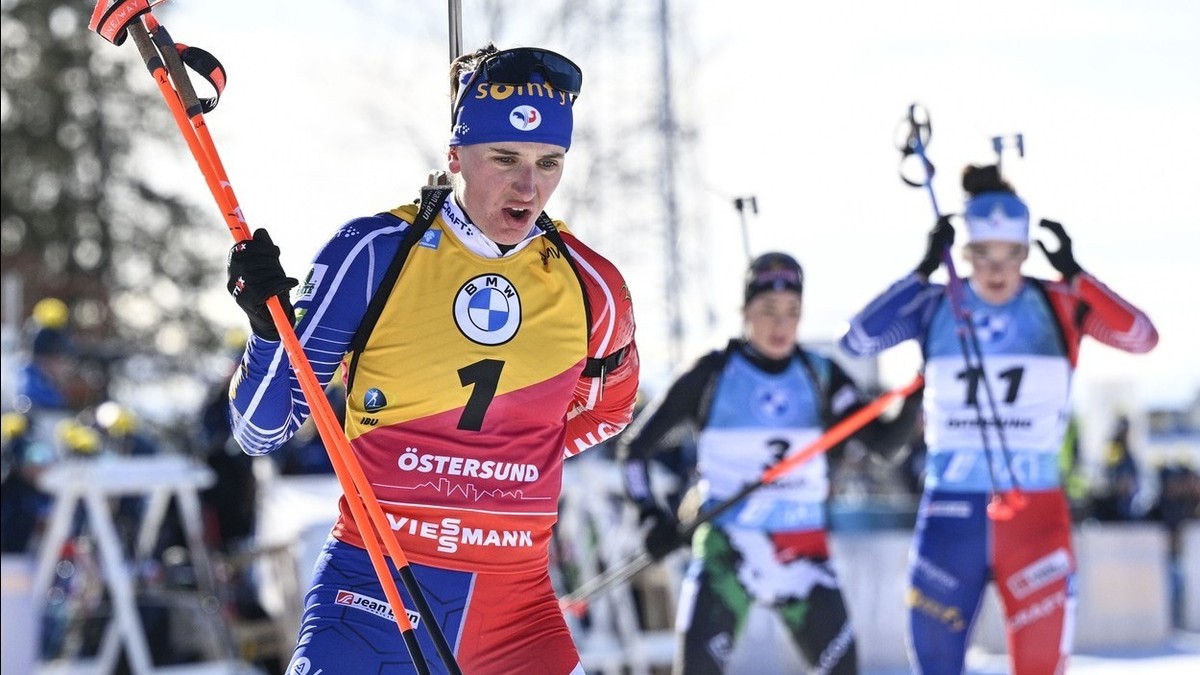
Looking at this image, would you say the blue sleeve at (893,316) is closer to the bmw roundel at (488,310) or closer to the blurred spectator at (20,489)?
the bmw roundel at (488,310)

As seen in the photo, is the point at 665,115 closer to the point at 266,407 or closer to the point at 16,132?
the point at 16,132

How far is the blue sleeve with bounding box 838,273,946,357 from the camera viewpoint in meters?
6.13

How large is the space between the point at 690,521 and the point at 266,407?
3362 millimetres

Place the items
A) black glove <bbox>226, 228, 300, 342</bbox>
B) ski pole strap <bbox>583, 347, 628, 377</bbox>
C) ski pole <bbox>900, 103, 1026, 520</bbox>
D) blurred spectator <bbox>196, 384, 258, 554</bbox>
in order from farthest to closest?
blurred spectator <bbox>196, 384, 258, 554</bbox> < ski pole <bbox>900, 103, 1026, 520</bbox> < ski pole strap <bbox>583, 347, 628, 377</bbox> < black glove <bbox>226, 228, 300, 342</bbox>

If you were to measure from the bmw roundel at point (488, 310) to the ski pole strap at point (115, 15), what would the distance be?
876mm

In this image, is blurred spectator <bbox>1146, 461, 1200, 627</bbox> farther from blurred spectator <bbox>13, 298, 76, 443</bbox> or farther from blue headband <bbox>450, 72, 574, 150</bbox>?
blue headband <bbox>450, 72, 574, 150</bbox>

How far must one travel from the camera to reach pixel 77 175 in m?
21.9

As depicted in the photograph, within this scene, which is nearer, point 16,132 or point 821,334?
point 821,334

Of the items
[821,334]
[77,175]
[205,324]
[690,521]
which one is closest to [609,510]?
[690,521]

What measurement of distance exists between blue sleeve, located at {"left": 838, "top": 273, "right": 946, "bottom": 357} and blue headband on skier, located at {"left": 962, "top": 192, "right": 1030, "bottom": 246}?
282mm

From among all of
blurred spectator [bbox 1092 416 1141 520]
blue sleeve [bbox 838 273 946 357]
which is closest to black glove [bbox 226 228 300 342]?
blue sleeve [bbox 838 273 946 357]

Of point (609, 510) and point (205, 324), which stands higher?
point (205, 324)

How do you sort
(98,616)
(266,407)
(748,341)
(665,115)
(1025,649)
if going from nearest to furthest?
(266,407)
(1025,649)
(748,341)
(98,616)
(665,115)

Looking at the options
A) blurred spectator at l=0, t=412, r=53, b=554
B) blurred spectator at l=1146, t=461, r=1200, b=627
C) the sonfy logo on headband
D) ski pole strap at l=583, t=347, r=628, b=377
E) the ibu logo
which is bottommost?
blurred spectator at l=1146, t=461, r=1200, b=627
